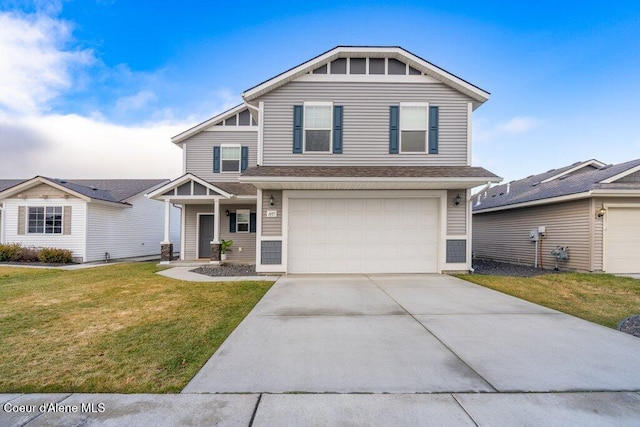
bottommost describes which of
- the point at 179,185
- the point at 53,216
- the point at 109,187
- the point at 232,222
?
the point at 232,222

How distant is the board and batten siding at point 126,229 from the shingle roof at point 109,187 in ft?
1.40

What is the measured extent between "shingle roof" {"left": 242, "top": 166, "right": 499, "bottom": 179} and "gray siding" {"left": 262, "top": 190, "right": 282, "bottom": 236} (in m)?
0.81

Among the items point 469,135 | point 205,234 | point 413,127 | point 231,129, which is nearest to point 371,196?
point 413,127

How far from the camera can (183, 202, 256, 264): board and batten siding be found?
13.6 m

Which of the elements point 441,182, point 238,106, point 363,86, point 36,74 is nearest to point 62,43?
point 36,74

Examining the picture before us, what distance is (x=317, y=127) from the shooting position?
9.41 m

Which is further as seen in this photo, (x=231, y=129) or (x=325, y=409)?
(x=231, y=129)

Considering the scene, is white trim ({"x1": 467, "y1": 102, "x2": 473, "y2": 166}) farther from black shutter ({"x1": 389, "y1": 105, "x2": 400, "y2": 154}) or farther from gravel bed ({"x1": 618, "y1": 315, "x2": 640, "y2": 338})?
gravel bed ({"x1": 618, "y1": 315, "x2": 640, "y2": 338})

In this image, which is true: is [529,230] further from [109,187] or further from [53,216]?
[109,187]

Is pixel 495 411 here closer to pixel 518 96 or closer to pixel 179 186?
pixel 179 186

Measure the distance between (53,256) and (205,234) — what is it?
21.1 feet

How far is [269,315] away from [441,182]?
20.2ft

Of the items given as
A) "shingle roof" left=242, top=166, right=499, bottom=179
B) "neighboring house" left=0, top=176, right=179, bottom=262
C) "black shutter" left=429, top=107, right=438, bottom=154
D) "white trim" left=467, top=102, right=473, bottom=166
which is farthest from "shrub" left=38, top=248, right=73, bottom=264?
"white trim" left=467, top=102, right=473, bottom=166

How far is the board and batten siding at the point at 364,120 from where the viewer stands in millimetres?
9352
